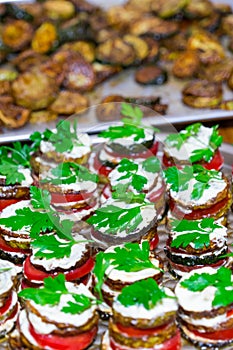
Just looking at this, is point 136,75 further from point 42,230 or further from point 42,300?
point 42,300

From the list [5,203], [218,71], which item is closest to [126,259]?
[5,203]

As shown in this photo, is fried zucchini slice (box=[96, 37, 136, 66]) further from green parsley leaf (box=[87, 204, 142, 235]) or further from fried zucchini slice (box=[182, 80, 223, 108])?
green parsley leaf (box=[87, 204, 142, 235])

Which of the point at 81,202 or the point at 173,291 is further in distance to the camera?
the point at 81,202

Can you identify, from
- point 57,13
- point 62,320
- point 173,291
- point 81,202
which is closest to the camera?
point 62,320

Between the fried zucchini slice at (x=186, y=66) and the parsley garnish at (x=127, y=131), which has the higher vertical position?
the parsley garnish at (x=127, y=131)

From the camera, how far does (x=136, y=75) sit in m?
5.48

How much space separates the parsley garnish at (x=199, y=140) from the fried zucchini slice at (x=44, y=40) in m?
1.96

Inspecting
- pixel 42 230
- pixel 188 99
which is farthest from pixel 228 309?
pixel 188 99

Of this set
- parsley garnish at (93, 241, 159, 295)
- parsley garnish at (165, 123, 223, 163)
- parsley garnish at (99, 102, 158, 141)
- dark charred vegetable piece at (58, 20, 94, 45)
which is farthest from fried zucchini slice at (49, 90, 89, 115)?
parsley garnish at (93, 241, 159, 295)

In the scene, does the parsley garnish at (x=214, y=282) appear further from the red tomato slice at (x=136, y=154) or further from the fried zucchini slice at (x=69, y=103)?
the fried zucchini slice at (x=69, y=103)

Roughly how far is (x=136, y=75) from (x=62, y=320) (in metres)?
2.84

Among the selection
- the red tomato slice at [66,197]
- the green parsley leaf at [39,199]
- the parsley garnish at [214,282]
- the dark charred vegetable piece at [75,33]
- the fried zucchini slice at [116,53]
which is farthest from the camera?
the dark charred vegetable piece at [75,33]

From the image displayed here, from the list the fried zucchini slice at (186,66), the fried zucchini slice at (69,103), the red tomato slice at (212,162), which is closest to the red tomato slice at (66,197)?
the red tomato slice at (212,162)

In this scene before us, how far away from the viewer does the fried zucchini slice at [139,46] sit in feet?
18.4
